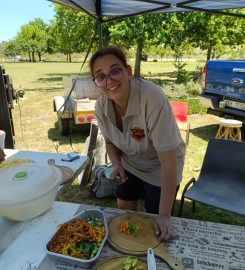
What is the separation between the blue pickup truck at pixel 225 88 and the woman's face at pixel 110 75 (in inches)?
144

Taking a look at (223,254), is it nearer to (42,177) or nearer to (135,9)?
(42,177)

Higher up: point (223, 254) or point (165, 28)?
point (165, 28)

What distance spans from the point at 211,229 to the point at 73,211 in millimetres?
705

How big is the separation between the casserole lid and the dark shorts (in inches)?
27.0

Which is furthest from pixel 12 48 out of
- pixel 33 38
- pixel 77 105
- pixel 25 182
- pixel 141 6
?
pixel 25 182

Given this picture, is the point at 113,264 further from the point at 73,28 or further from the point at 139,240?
the point at 73,28

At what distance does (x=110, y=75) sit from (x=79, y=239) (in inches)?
30.2

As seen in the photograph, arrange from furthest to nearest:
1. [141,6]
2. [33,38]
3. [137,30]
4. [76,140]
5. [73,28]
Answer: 1. [33,38]
2. [73,28]
3. [137,30]
4. [76,140]
5. [141,6]

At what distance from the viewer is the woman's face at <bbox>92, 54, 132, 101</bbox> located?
4.41 feet

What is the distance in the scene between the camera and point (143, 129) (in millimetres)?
1460

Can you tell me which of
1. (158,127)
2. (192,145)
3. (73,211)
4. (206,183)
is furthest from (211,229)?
(192,145)

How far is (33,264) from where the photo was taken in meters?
1.12

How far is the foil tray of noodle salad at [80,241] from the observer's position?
107 centimetres

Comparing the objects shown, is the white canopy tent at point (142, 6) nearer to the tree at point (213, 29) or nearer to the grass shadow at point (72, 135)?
the grass shadow at point (72, 135)
